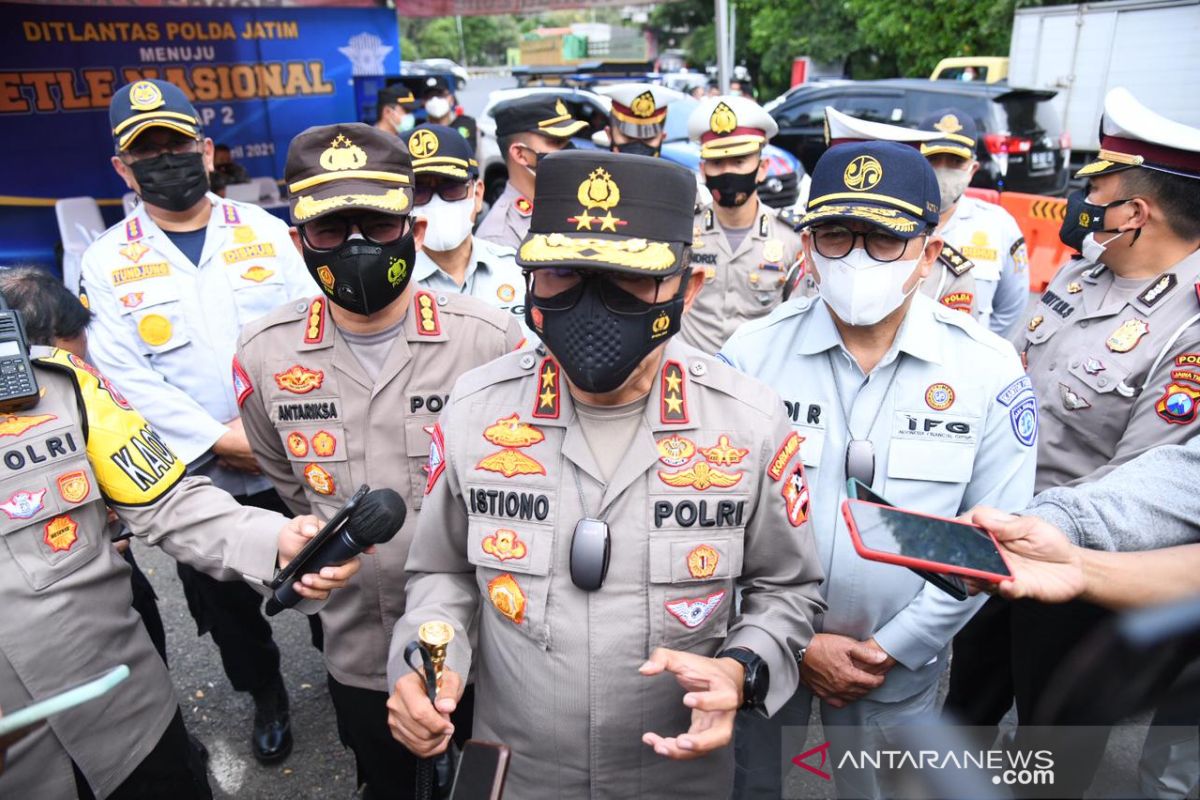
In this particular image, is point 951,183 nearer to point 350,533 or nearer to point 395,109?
point 350,533

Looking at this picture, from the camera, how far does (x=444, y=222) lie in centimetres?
362

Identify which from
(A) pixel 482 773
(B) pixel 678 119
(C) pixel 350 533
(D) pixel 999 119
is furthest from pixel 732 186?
(B) pixel 678 119

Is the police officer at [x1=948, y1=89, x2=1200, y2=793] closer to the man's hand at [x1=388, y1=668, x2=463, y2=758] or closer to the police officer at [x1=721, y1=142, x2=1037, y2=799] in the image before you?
the police officer at [x1=721, y1=142, x2=1037, y2=799]

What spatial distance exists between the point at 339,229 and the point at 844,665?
188cm

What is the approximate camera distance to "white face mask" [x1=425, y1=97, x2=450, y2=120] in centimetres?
916

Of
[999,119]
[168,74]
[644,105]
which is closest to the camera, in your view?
[644,105]

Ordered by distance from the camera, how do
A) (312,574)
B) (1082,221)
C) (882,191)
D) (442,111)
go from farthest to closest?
(442,111), (1082,221), (882,191), (312,574)

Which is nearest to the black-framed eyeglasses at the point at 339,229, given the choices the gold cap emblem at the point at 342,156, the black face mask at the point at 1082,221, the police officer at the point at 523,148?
the gold cap emblem at the point at 342,156

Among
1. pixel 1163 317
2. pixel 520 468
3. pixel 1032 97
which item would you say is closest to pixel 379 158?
pixel 520 468

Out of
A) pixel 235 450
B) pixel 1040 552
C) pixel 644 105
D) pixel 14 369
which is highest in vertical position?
pixel 644 105

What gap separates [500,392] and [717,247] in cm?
293

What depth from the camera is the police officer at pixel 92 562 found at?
1.86 m

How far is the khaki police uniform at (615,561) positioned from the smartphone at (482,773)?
0.22 meters

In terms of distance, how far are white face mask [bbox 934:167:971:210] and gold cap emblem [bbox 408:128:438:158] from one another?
8.22ft
